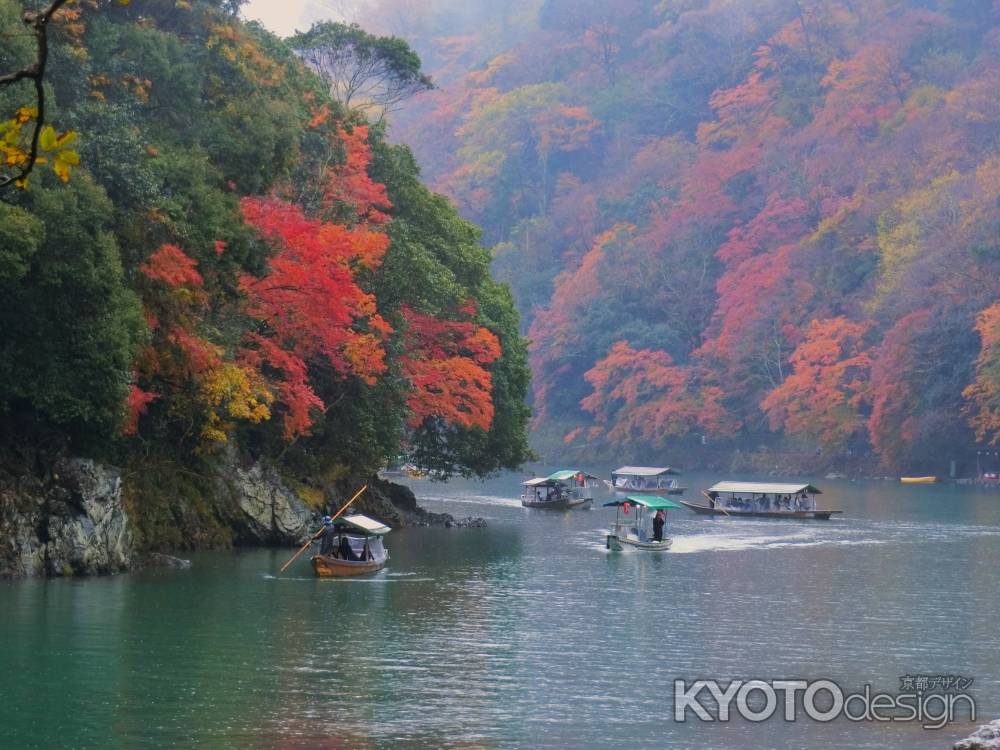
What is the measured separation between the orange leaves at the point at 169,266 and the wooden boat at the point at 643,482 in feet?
179

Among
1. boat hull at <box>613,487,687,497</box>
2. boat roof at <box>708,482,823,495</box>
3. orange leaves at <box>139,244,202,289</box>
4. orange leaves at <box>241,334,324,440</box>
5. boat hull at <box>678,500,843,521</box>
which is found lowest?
boat hull at <box>678,500,843,521</box>

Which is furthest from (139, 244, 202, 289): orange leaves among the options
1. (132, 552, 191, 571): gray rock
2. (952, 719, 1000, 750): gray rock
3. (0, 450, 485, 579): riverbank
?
(952, 719, 1000, 750): gray rock

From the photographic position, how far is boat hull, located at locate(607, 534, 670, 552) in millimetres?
51125

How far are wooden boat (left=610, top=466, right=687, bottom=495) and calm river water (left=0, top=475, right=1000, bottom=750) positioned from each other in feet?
126

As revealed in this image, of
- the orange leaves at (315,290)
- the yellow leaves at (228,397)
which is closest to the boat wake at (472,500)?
the orange leaves at (315,290)

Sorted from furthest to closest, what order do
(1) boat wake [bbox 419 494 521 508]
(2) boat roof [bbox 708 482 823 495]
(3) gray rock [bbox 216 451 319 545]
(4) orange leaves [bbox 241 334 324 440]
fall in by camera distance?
(1) boat wake [bbox 419 494 521 508] < (2) boat roof [bbox 708 482 823 495] < (3) gray rock [bbox 216 451 319 545] < (4) orange leaves [bbox 241 334 324 440]

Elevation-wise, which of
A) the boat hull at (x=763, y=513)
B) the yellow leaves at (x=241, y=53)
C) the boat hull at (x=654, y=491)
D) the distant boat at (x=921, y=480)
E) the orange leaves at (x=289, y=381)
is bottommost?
the boat hull at (x=763, y=513)

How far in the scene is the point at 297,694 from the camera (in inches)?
959

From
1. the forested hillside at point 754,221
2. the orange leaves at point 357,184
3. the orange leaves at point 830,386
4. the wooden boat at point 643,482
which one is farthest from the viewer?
the orange leaves at point 830,386

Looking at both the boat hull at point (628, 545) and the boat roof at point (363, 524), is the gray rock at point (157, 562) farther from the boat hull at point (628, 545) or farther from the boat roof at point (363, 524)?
the boat hull at point (628, 545)

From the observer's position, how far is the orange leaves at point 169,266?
37344 millimetres

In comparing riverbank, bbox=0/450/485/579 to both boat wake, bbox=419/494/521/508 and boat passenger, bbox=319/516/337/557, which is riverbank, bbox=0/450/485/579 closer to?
boat passenger, bbox=319/516/337/557

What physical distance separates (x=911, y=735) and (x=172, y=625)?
15.4 metres

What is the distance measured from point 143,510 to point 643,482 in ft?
184
